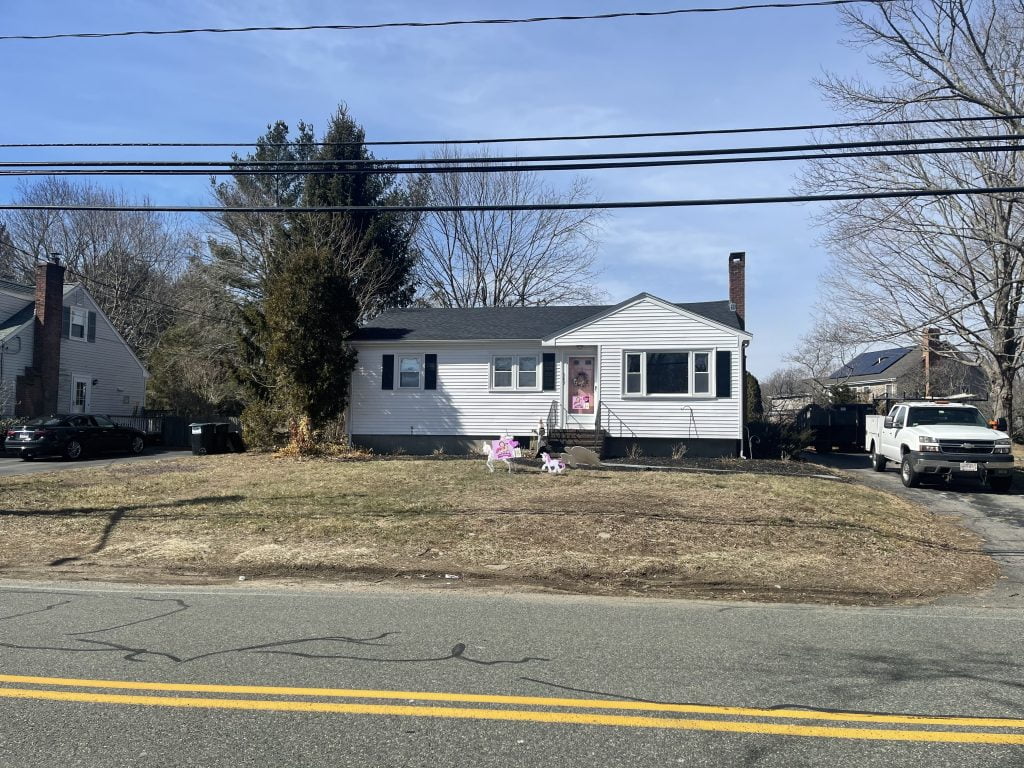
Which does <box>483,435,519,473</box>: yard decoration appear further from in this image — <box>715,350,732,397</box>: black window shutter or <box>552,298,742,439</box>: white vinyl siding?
<box>715,350,732,397</box>: black window shutter

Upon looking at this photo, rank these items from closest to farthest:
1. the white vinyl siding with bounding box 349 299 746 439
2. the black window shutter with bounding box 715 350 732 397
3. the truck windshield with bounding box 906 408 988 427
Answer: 1. the truck windshield with bounding box 906 408 988 427
2. the black window shutter with bounding box 715 350 732 397
3. the white vinyl siding with bounding box 349 299 746 439

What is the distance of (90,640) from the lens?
20.7ft

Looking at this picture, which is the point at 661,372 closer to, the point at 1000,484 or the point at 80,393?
the point at 1000,484

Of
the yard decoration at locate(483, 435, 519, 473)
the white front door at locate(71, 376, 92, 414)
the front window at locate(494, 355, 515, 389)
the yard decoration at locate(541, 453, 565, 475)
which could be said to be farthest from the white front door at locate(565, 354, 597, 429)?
the white front door at locate(71, 376, 92, 414)

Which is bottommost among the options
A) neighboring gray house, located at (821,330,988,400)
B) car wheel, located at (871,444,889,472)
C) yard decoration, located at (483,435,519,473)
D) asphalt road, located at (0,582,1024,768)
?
asphalt road, located at (0,582,1024,768)

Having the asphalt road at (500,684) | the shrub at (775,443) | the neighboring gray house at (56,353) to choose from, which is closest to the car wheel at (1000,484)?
the shrub at (775,443)

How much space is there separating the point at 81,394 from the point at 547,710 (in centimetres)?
3450

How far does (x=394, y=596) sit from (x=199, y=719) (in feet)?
12.5

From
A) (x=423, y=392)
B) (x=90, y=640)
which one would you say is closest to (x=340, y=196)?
(x=423, y=392)

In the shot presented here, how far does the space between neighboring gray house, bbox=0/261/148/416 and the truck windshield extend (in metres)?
29.5

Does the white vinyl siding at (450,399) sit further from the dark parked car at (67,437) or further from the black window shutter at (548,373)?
the dark parked car at (67,437)

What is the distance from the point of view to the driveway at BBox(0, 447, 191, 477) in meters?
20.5

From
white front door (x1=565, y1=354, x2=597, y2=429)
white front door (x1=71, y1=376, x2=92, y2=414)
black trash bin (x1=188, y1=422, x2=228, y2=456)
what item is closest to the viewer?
white front door (x1=565, y1=354, x2=597, y2=429)

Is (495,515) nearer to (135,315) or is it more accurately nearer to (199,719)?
(199,719)
